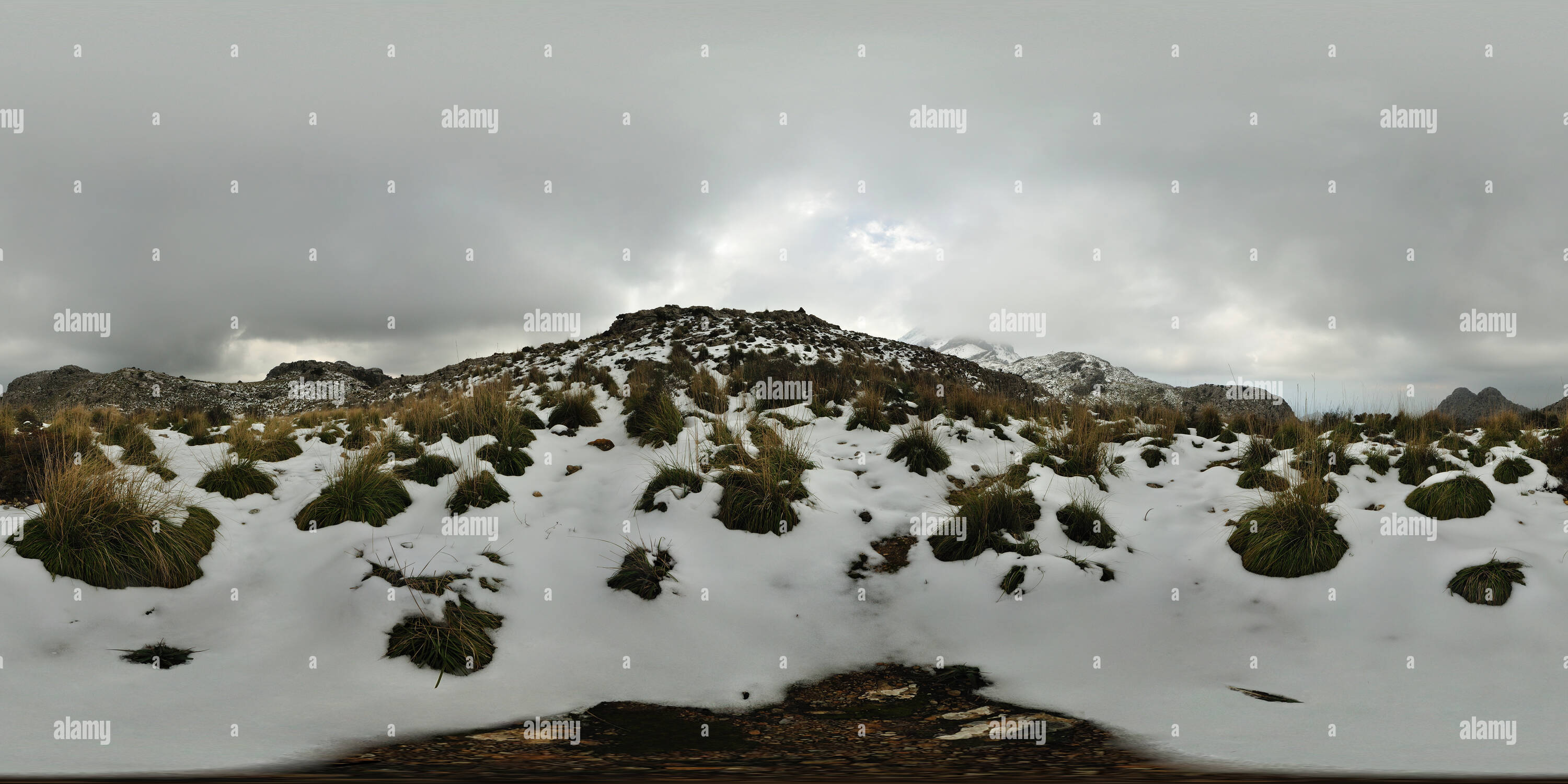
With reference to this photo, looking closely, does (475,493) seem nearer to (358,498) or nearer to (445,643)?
(358,498)

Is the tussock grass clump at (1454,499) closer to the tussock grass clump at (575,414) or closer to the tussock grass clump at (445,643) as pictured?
the tussock grass clump at (445,643)

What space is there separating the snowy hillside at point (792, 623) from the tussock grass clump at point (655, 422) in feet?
3.74

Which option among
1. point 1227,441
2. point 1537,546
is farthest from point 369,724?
point 1227,441

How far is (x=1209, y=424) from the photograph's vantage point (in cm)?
1162

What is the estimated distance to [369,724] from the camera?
12.7 feet

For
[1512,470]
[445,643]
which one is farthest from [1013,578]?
[1512,470]

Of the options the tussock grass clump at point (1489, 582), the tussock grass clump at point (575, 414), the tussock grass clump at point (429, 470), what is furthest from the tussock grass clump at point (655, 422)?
the tussock grass clump at point (1489, 582)

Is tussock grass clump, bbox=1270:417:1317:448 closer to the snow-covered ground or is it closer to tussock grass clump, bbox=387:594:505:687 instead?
the snow-covered ground

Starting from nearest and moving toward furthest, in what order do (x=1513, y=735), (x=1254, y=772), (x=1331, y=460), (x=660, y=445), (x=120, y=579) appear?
(x=1254, y=772), (x=1513, y=735), (x=120, y=579), (x=1331, y=460), (x=660, y=445)

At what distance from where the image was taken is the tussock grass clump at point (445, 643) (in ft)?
14.9

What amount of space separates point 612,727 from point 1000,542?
3705 millimetres

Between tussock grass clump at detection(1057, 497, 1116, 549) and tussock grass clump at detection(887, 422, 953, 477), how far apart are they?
6.25ft

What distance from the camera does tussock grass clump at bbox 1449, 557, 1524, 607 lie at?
5.02m

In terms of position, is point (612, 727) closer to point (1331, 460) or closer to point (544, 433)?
point (544, 433)
